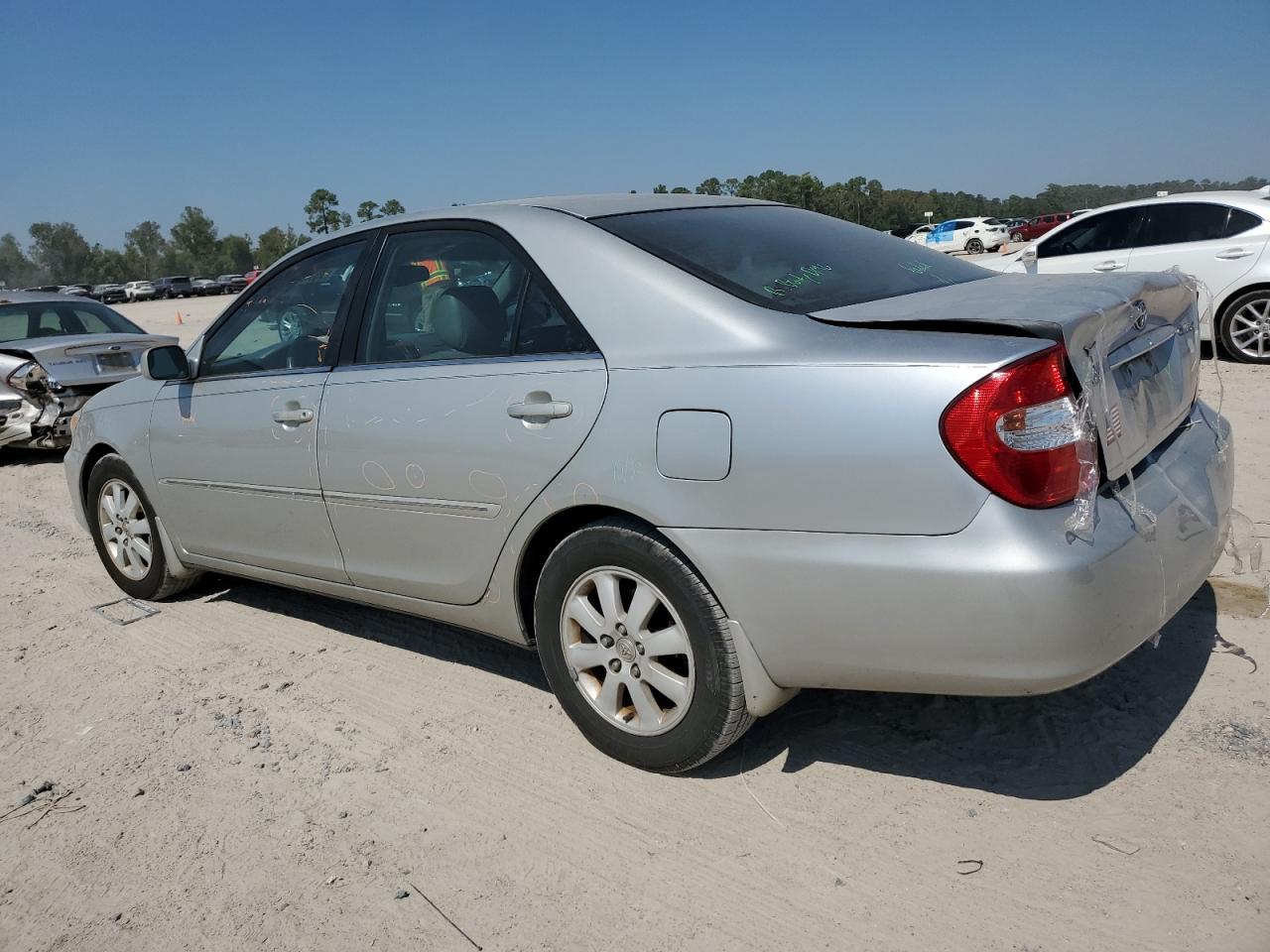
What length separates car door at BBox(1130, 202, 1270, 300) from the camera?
891 cm

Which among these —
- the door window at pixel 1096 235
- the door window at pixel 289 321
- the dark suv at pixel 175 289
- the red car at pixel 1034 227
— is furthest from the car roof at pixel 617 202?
the dark suv at pixel 175 289

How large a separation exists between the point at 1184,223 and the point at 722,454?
854 centimetres

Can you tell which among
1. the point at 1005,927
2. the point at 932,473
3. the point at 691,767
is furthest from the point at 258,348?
the point at 1005,927

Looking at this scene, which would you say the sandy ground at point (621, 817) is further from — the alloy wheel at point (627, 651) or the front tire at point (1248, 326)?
the front tire at point (1248, 326)

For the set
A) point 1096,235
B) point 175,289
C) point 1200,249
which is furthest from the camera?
point 175,289

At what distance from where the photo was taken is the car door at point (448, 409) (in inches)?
122

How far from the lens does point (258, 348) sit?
14.1ft

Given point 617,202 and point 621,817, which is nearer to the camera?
point 621,817

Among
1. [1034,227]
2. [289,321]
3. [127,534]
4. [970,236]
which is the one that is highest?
[289,321]

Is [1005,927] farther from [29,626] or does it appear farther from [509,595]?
[29,626]

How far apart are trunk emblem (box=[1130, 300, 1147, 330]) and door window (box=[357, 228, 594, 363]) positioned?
1476 mm

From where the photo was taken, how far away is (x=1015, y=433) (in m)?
2.35

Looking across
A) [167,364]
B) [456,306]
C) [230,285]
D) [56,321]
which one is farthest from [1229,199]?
[230,285]

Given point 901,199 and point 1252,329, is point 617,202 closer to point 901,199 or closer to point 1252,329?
point 1252,329
